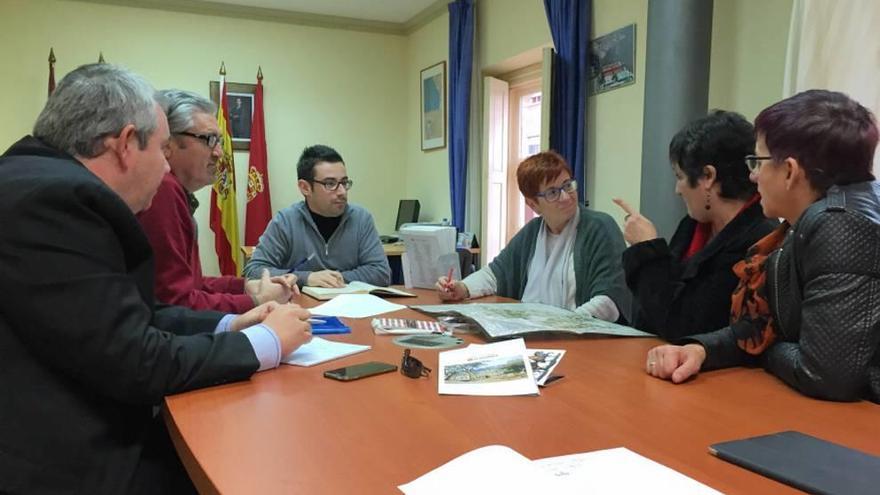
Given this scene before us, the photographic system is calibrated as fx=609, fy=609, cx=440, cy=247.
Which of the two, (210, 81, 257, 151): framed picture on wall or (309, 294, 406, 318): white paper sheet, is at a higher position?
(210, 81, 257, 151): framed picture on wall

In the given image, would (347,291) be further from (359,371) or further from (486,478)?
(486,478)

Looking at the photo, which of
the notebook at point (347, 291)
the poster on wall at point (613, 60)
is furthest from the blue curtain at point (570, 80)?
the notebook at point (347, 291)

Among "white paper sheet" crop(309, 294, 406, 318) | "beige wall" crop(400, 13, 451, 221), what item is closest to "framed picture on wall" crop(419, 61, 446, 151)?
"beige wall" crop(400, 13, 451, 221)

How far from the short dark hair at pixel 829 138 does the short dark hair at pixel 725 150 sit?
400 millimetres

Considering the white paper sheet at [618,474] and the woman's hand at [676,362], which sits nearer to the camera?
the white paper sheet at [618,474]

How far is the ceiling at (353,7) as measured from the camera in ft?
16.2

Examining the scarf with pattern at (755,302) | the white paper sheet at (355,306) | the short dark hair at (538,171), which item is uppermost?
the short dark hair at (538,171)

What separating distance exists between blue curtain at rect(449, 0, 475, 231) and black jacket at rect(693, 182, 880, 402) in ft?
11.9

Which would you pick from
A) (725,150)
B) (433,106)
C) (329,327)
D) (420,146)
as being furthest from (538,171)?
(420,146)

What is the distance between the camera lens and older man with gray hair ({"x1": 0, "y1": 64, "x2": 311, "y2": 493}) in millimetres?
888

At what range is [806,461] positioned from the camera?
2.49 feet

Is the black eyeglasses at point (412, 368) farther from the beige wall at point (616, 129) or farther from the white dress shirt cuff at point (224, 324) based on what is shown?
the beige wall at point (616, 129)

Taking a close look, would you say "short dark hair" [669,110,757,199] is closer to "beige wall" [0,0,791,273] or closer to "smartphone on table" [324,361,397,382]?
"smartphone on table" [324,361,397,382]

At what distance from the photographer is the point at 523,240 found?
2334 millimetres
